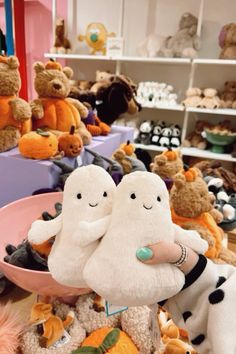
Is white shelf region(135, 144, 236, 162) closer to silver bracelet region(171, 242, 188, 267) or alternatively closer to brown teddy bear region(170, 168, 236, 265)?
brown teddy bear region(170, 168, 236, 265)

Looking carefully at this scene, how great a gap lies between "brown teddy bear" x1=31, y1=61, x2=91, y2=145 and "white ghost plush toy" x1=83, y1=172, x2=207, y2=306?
67cm

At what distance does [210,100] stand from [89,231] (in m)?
1.91

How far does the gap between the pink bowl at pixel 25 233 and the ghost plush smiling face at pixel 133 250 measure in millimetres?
182

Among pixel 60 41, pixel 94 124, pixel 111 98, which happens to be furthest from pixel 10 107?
pixel 60 41

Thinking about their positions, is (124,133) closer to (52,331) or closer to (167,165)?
(167,165)

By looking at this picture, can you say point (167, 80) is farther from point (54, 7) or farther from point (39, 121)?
point (39, 121)

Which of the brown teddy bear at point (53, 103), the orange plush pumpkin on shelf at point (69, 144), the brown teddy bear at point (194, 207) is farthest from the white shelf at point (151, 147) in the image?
the brown teddy bear at point (194, 207)

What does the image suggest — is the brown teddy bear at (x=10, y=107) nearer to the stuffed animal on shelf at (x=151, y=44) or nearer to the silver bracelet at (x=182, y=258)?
the silver bracelet at (x=182, y=258)

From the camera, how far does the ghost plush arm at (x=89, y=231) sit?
0.28 m

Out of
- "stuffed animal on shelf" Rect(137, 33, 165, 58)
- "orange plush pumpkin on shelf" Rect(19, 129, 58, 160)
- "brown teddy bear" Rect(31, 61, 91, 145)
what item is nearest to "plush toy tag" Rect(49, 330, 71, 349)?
"orange plush pumpkin on shelf" Rect(19, 129, 58, 160)

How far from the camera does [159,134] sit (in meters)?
2.21

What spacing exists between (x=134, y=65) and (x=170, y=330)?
213cm

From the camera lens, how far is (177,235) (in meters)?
0.31

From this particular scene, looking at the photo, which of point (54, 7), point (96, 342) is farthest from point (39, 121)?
point (54, 7)
